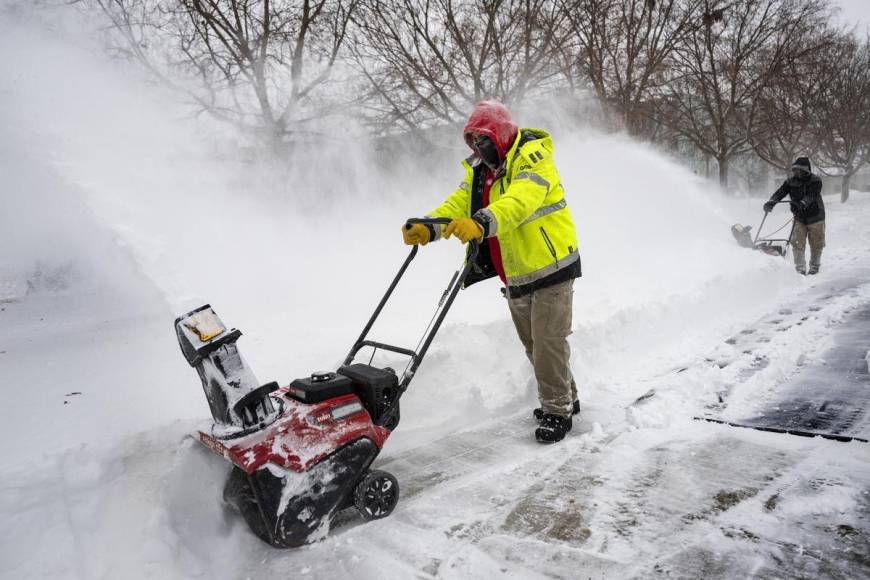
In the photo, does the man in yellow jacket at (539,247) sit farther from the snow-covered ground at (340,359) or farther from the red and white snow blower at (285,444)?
the red and white snow blower at (285,444)

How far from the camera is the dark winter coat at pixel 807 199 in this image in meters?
8.59

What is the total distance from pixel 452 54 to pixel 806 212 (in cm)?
683

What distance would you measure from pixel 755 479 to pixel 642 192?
33.9ft

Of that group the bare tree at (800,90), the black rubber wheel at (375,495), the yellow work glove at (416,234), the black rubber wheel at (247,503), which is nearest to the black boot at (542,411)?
the black rubber wheel at (375,495)

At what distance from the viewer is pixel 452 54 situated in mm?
9562

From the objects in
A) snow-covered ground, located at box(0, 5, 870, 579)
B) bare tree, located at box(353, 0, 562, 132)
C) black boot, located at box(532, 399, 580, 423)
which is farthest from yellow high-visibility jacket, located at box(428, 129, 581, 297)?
bare tree, located at box(353, 0, 562, 132)

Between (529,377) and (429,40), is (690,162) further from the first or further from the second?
(529,377)

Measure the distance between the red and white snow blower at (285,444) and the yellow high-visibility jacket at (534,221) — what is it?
1141 mm

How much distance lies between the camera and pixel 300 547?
2209 millimetres

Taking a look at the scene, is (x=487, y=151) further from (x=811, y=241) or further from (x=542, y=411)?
(x=811, y=241)

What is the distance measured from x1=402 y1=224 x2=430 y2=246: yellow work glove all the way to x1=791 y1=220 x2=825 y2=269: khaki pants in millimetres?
8618

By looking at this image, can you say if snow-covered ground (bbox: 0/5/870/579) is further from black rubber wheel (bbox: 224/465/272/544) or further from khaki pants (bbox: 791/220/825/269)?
khaki pants (bbox: 791/220/825/269)

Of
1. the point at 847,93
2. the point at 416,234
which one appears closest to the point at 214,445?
the point at 416,234

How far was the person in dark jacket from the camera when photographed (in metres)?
8.58
